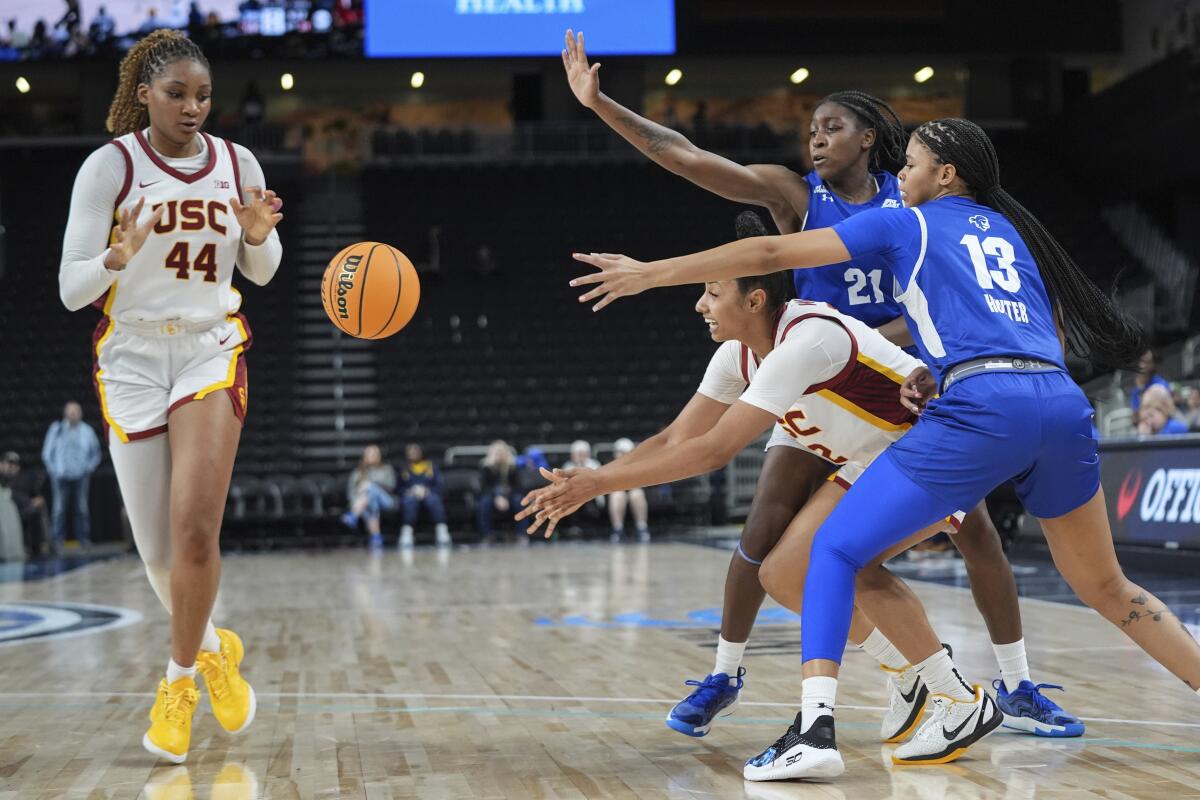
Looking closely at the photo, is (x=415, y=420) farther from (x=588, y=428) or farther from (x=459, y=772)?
(x=459, y=772)

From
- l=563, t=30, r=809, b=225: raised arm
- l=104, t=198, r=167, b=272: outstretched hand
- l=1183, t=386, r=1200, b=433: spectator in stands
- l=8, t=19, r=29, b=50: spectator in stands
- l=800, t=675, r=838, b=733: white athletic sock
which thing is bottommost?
l=800, t=675, r=838, b=733: white athletic sock

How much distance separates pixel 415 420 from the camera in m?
18.7

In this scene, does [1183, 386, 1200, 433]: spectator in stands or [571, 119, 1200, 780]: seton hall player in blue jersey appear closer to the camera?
[571, 119, 1200, 780]: seton hall player in blue jersey

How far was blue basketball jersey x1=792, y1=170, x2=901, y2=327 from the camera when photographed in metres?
3.88

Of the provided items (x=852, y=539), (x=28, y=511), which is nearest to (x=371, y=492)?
(x=28, y=511)

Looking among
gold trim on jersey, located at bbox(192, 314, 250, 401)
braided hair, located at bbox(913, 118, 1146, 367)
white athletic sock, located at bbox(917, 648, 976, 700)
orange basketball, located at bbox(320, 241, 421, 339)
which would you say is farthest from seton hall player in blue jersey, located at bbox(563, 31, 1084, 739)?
gold trim on jersey, located at bbox(192, 314, 250, 401)

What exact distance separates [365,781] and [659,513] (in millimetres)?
13947

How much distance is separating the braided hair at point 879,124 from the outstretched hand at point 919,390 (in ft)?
2.92

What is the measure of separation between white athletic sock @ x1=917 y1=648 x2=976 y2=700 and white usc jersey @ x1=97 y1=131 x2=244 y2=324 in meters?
2.25

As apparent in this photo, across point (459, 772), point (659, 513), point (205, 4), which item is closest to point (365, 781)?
point (459, 772)

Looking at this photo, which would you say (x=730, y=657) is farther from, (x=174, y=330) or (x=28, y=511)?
(x=28, y=511)

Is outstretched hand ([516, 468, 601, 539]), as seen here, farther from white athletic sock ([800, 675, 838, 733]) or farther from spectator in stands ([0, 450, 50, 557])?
spectator in stands ([0, 450, 50, 557])

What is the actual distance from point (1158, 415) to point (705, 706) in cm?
733

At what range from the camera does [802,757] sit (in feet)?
9.96
